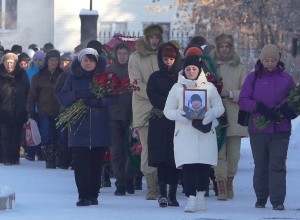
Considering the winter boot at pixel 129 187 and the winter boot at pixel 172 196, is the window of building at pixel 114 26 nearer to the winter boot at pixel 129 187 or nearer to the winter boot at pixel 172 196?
the winter boot at pixel 129 187

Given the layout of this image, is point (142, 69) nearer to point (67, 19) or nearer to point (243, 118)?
point (243, 118)

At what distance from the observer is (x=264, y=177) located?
13969mm

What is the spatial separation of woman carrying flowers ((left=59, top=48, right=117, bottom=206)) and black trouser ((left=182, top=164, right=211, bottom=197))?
3.23ft

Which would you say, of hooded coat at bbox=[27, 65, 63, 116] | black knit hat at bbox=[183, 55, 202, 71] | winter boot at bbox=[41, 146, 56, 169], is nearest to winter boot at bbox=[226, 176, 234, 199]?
black knit hat at bbox=[183, 55, 202, 71]

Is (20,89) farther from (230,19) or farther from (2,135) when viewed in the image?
(230,19)

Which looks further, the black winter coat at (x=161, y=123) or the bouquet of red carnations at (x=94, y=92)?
the black winter coat at (x=161, y=123)

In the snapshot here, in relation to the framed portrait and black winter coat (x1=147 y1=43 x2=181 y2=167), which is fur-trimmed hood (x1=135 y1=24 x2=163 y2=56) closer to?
black winter coat (x1=147 y1=43 x2=181 y2=167)

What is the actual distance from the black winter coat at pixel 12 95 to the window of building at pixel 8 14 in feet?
100

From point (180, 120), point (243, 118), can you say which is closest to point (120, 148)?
point (243, 118)

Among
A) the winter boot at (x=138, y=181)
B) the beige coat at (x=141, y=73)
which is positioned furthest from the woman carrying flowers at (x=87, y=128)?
the winter boot at (x=138, y=181)

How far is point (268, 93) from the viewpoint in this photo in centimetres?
1373

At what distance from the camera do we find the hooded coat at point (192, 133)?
13.3 meters

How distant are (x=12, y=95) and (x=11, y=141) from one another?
73cm

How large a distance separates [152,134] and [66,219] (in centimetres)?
179
